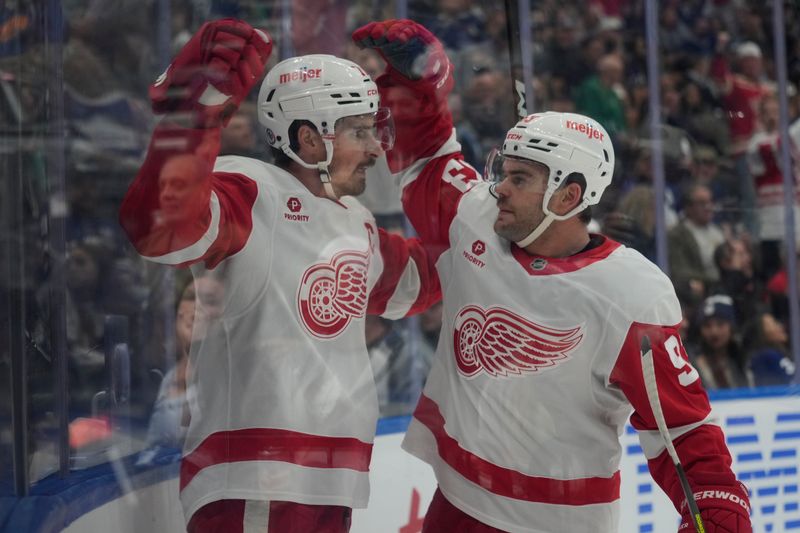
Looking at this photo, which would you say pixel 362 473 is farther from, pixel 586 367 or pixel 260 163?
pixel 260 163

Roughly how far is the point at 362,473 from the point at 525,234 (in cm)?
54

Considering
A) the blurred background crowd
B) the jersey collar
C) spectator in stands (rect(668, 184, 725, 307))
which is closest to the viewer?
the blurred background crowd

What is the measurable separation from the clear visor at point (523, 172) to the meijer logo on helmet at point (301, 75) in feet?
1.33

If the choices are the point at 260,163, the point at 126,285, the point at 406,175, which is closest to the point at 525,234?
the point at 406,175

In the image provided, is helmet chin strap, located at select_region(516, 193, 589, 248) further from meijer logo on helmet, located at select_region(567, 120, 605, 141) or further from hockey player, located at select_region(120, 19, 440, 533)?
hockey player, located at select_region(120, 19, 440, 533)

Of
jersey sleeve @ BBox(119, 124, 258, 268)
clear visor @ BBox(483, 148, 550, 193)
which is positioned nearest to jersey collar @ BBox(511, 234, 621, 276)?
clear visor @ BBox(483, 148, 550, 193)

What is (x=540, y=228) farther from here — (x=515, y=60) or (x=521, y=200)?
(x=515, y=60)

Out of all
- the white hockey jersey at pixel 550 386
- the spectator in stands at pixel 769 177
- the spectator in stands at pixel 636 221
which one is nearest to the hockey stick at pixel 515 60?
the spectator in stands at pixel 636 221

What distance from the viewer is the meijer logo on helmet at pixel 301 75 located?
6.46ft

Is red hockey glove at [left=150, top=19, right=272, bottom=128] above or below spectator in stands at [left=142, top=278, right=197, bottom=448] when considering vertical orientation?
above

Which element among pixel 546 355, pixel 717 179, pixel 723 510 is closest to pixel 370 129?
pixel 546 355

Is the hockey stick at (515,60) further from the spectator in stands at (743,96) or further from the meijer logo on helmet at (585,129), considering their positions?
the spectator in stands at (743,96)

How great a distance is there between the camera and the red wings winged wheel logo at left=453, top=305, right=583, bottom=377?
206cm

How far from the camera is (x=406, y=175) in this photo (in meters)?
2.34
